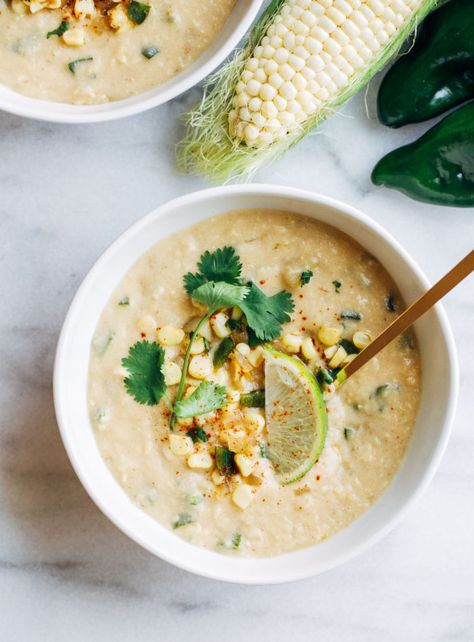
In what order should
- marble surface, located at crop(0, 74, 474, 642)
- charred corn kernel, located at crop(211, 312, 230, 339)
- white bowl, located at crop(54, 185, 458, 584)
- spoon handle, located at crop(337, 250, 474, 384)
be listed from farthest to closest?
marble surface, located at crop(0, 74, 474, 642) → charred corn kernel, located at crop(211, 312, 230, 339) → white bowl, located at crop(54, 185, 458, 584) → spoon handle, located at crop(337, 250, 474, 384)

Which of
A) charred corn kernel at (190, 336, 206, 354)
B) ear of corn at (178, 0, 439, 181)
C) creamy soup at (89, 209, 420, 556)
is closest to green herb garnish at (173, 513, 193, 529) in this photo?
creamy soup at (89, 209, 420, 556)

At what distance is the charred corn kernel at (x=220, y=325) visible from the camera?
219 cm

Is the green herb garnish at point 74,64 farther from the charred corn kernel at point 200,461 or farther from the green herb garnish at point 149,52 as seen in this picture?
the charred corn kernel at point 200,461

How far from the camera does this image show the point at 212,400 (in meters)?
2.14

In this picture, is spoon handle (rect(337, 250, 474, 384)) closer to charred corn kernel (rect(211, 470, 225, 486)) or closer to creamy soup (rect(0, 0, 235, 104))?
charred corn kernel (rect(211, 470, 225, 486))

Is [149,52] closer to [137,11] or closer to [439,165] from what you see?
[137,11]

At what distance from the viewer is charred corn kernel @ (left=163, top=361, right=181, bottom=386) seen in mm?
2158

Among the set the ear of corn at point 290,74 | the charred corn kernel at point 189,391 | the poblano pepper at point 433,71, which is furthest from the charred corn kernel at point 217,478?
the poblano pepper at point 433,71

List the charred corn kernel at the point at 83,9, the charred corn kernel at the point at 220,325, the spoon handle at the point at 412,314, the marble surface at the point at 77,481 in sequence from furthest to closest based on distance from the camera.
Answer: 1. the marble surface at the point at 77,481
2. the charred corn kernel at the point at 83,9
3. the charred corn kernel at the point at 220,325
4. the spoon handle at the point at 412,314

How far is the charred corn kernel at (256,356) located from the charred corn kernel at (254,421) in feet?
0.45

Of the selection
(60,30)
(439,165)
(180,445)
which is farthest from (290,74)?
(180,445)

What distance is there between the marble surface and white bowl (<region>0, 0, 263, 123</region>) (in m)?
0.16

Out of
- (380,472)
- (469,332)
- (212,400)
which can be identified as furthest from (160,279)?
(469,332)

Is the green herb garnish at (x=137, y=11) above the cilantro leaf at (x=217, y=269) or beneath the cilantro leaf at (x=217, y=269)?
above
